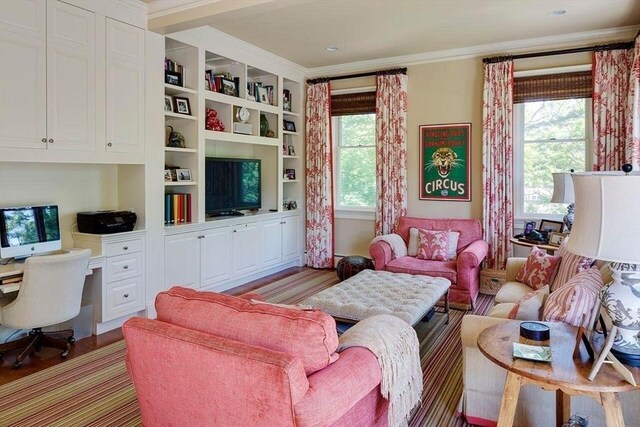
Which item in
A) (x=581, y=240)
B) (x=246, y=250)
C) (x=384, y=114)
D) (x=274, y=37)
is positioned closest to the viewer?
(x=581, y=240)

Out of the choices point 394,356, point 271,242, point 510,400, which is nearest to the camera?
point 510,400

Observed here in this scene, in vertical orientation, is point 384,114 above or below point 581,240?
above

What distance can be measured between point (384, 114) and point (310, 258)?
2.35 metres

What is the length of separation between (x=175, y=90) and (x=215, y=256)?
1863 millimetres

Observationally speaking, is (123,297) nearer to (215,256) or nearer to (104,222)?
(104,222)

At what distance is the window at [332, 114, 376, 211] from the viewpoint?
6543 mm

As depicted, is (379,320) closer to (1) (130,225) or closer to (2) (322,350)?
(2) (322,350)

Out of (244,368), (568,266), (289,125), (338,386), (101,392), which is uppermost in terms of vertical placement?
(289,125)

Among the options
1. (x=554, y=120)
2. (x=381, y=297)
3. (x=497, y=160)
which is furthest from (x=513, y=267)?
(x=554, y=120)

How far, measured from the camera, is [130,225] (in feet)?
13.5

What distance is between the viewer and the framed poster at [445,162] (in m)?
5.71

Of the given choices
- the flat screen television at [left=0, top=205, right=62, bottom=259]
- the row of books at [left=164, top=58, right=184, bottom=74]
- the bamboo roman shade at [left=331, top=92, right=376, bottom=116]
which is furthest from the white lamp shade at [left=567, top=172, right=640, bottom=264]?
the bamboo roman shade at [left=331, top=92, right=376, bottom=116]

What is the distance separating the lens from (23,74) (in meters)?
3.31

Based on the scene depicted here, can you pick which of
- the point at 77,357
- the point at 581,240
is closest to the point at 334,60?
the point at 77,357
